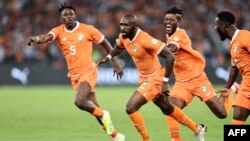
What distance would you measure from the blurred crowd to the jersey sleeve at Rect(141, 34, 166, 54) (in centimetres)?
1923

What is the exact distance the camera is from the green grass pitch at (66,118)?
1398 centimetres

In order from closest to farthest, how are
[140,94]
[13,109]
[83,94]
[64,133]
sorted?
[140,94] → [83,94] → [64,133] → [13,109]

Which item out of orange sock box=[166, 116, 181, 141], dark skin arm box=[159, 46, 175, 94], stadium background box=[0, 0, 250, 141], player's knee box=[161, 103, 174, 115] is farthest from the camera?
stadium background box=[0, 0, 250, 141]

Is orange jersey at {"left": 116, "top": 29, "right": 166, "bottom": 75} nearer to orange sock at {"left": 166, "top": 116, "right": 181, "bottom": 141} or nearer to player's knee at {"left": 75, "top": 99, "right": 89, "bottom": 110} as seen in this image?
orange sock at {"left": 166, "top": 116, "right": 181, "bottom": 141}

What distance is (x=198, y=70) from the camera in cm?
1299

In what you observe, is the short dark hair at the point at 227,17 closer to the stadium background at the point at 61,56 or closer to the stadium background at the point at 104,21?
the stadium background at the point at 61,56

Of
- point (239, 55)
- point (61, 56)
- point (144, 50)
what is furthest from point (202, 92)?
point (61, 56)

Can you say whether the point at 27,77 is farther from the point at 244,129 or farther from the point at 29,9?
the point at 244,129

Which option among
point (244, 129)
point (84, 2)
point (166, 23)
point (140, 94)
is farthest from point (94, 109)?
point (84, 2)

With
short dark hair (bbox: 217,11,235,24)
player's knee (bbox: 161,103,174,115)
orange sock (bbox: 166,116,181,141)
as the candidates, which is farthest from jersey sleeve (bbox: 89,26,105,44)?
short dark hair (bbox: 217,11,235,24)

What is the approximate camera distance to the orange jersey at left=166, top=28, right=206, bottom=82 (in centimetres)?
1262

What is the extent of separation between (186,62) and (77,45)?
6.86 ft

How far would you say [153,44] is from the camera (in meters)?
11.6

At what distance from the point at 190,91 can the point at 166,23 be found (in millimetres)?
1378
